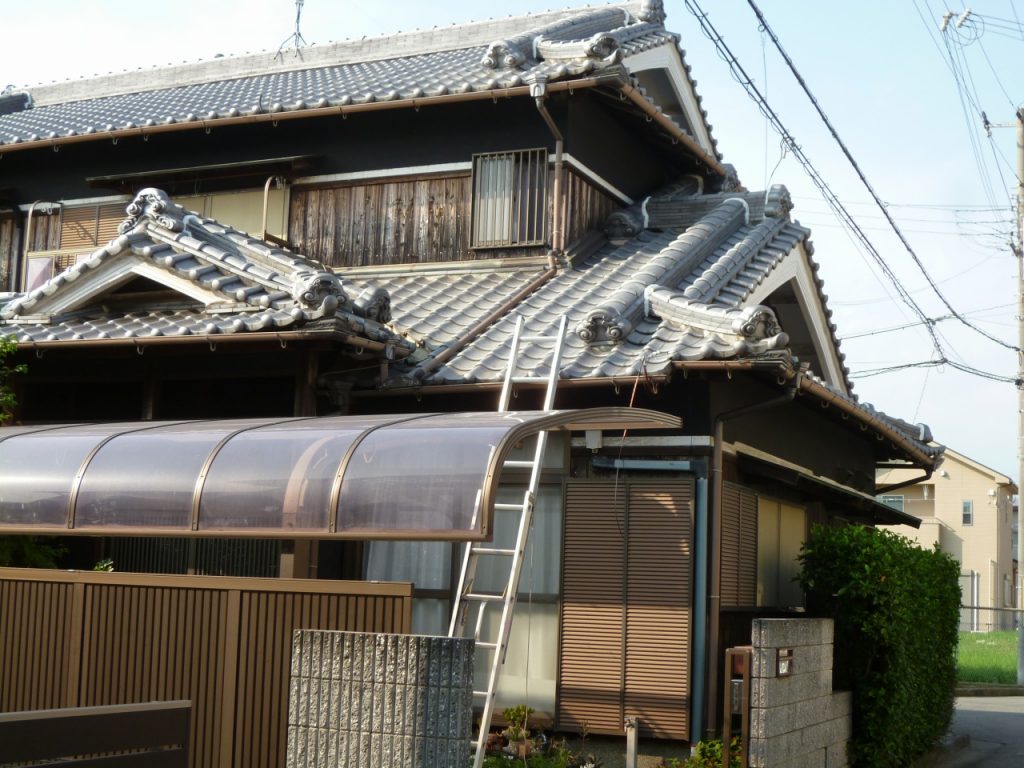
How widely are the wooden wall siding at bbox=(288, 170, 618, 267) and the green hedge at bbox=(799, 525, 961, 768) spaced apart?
4.90 meters

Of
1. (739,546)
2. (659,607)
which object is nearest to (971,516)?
(739,546)

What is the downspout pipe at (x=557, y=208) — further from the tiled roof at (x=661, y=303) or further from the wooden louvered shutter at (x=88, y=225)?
the wooden louvered shutter at (x=88, y=225)

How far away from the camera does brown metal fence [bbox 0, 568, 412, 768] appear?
791 cm

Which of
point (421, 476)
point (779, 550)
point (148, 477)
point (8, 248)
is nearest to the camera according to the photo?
point (421, 476)

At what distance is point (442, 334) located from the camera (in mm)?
12266

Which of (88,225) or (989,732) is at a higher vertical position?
(88,225)

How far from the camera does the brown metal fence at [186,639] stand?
25.9ft

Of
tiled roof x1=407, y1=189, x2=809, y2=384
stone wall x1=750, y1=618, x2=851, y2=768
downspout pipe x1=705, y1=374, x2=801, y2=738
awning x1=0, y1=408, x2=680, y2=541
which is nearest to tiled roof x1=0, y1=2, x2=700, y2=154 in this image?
tiled roof x1=407, y1=189, x2=809, y2=384

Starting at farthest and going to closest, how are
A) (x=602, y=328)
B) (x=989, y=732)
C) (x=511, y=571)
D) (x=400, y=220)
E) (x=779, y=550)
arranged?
(x=989, y=732), (x=400, y=220), (x=779, y=550), (x=602, y=328), (x=511, y=571)

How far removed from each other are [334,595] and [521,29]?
1410 cm

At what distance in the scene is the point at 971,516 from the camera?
5453 cm

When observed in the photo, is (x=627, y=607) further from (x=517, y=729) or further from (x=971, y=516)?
(x=971, y=516)

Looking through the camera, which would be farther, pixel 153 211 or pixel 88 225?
pixel 88 225

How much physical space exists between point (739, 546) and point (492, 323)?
3342mm
